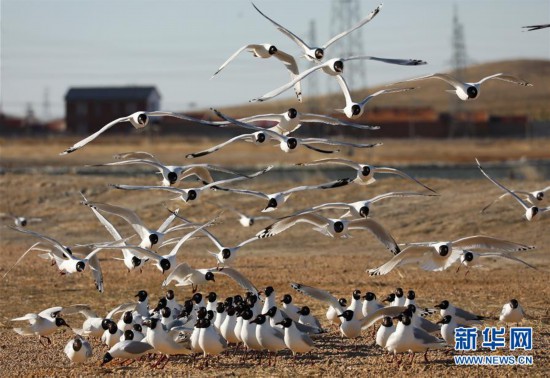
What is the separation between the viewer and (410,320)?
1457 cm

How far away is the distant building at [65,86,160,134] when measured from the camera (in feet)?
301

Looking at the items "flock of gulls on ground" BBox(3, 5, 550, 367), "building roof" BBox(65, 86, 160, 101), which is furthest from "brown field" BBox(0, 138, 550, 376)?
"building roof" BBox(65, 86, 160, 101)

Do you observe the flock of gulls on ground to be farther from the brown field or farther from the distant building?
the distant building

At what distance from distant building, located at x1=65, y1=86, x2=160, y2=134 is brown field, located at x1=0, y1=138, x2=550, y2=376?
4342 cm

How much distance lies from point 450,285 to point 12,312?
311 inches

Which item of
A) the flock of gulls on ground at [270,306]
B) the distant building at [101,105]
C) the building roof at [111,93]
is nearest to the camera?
the flock of gulls on ground at [270,306]

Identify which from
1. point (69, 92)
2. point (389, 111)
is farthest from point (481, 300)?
point (69, 92)

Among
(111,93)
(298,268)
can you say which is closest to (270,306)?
(298,268)

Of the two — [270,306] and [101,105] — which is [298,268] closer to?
[270,306]

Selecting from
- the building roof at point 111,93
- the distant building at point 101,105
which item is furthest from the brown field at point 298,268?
the building roof at point 111,93

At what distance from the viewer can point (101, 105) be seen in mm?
92375

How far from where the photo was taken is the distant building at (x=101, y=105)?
91.9 metres

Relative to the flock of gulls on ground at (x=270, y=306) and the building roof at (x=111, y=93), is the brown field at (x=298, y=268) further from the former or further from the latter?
the building roof at (x=111, y=93)

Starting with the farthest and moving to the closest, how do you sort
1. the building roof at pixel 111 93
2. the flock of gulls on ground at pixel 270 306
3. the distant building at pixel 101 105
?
the building roof at pixel 111 93 < the distant building at pixel 101 105 < the flock of gulls on ground at pixel 270 306
